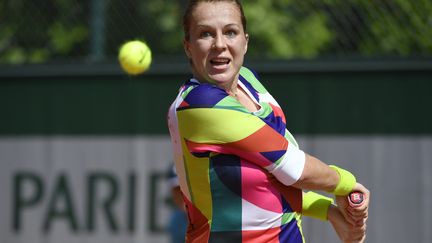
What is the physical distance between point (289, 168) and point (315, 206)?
33cm

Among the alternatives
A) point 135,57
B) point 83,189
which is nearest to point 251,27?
point 83,189

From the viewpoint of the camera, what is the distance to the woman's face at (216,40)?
8.46 feet

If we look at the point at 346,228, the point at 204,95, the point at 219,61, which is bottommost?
the point at 346,228

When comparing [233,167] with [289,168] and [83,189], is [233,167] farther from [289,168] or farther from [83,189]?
[83,189]

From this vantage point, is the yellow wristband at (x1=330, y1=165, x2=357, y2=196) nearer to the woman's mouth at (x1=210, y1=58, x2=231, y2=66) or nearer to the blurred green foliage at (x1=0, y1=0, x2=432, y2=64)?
the woman's mouth at (x1=210, y1=58, x2=231, y2=66)

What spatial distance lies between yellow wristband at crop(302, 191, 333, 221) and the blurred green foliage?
2.66 metres

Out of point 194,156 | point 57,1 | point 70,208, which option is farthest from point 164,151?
point 194,156

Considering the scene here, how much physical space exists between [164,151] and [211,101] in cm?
311

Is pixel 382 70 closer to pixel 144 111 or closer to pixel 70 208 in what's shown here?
pixel 144 111

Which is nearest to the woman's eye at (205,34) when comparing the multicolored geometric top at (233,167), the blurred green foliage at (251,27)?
the multicolored geometric top at (233,167)

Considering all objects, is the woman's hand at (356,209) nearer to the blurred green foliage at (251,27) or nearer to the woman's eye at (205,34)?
the woman's eye at (205,34)

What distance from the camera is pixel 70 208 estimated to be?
569 cm

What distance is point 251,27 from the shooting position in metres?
7.18

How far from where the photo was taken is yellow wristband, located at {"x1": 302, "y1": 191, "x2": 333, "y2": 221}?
274cm
